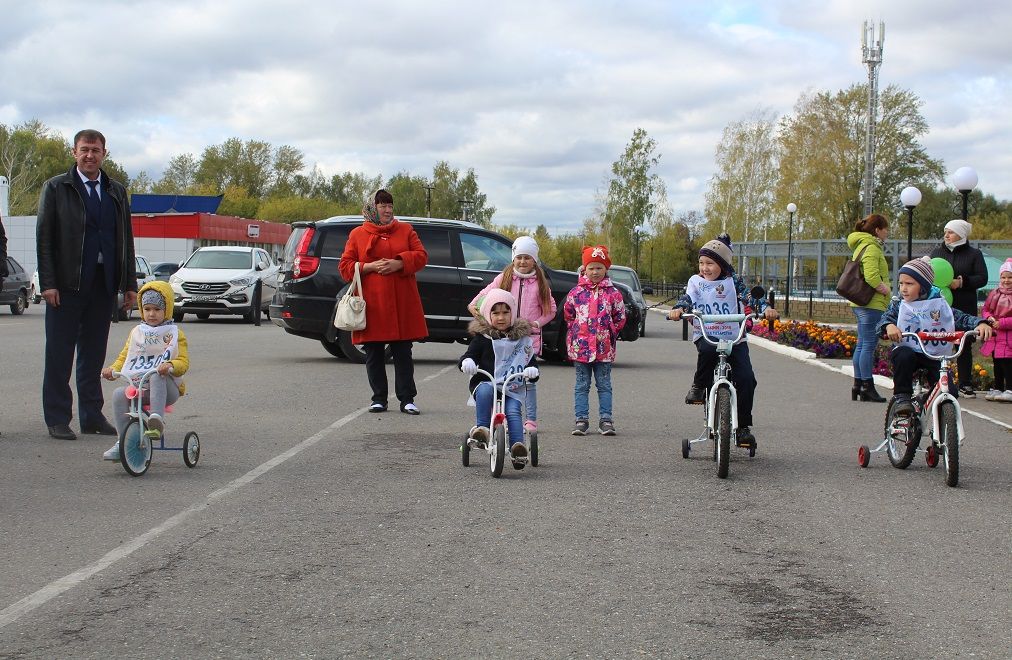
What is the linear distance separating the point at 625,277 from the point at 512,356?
771 inches

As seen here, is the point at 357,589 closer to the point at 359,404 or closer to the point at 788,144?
the point at 359,404

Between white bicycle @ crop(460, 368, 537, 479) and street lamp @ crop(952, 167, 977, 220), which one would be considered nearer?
white bicycle @ crop(460, 368, 537, 479)

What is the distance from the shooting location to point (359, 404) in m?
12.2

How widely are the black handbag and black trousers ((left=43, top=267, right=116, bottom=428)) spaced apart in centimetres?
752

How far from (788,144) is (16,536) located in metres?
78.4

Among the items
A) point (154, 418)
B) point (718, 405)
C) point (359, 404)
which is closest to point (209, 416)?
point (359, 404)

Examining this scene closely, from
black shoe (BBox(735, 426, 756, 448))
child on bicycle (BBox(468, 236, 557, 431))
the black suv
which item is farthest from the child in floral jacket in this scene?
the black suv

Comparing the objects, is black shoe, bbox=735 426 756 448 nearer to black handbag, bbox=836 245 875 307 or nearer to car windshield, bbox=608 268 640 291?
black handbag, bbox=836 245 875 307

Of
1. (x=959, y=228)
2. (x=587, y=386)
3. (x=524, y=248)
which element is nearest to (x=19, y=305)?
(x=959, y=228)

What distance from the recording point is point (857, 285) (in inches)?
533

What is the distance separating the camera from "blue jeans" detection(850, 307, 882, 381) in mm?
13391

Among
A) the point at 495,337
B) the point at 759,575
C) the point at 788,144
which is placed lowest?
the point at 759,575

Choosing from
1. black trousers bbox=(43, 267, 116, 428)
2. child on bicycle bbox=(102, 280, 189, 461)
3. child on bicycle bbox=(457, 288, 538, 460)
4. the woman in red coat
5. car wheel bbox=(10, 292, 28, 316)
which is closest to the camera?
child on bicycle bbox=(102, 280, 189, 461)

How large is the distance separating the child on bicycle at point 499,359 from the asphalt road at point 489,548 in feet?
1.06
